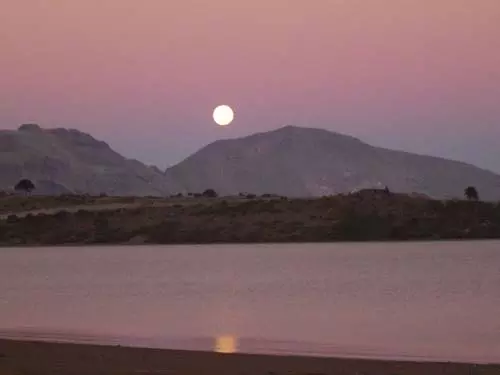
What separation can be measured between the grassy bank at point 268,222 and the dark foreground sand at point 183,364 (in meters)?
77.6

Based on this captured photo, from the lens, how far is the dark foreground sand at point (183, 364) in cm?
1605

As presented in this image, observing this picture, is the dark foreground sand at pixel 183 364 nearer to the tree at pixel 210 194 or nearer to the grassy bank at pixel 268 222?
the grassy bank at pixel 268 222

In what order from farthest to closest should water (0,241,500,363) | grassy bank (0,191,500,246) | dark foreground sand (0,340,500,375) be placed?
1. grassy bank (0,191,500,246)
2. water (0,241,500,363)
3. dark foreground sand (0,340,500,375)

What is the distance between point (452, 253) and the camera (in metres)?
70.2

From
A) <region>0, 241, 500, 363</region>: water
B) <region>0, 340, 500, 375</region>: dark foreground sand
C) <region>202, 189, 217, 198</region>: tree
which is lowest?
<region>0, 340, 500, 375</region>: dark foreground sand

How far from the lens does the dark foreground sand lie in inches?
632

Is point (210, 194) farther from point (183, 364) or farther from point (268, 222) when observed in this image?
point (183, 364)

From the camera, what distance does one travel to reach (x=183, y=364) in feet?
57.0

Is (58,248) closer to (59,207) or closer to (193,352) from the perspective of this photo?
(59,207)

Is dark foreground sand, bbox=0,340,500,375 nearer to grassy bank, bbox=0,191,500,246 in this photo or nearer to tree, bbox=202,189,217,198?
grassy bank, bbox=0,191,500,246

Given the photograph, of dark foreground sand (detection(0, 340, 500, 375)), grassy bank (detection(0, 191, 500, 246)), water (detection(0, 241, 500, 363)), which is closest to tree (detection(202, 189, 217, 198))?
grassy bank (detection(0, 191, 500, 246))

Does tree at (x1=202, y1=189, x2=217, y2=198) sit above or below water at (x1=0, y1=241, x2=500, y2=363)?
above

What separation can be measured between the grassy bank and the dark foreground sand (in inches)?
3057

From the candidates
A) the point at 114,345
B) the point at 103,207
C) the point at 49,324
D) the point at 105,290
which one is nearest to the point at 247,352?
the point at 114,345
